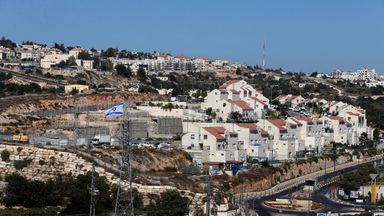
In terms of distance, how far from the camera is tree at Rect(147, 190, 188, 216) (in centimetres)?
3484

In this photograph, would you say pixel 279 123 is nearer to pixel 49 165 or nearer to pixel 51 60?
pixel 49 165

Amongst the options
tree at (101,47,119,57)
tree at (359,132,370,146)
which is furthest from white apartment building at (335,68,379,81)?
tree at (359,132,370,146)

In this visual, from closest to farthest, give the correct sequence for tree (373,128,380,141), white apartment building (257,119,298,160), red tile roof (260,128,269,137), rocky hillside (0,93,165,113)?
red tile roof (260,128,269,137) < white apartment building (257,119,298,160) < rocky hillside (0,93,165,113) < tree (373,128,380,141)

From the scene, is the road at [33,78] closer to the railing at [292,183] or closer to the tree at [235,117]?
the tree at [235,117]

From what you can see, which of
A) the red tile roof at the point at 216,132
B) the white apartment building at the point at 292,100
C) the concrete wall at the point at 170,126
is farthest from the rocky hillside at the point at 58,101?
the white apartment building at the point at 292,100

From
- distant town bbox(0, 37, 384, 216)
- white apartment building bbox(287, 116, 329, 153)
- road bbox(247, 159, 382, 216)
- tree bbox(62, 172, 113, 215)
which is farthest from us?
white apartment building bbox(287, 116, 329, 153)

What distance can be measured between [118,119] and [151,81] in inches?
1574

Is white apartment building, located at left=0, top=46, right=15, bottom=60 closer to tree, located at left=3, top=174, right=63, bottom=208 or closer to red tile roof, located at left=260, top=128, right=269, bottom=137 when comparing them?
red tile roof, located at left=260, top=128, right=269, bottom=137

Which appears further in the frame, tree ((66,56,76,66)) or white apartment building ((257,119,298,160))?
tree ((66,56,76,66))

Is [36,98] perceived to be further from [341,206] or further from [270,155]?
[341,206]

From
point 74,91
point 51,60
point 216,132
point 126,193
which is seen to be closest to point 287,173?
point 216,132

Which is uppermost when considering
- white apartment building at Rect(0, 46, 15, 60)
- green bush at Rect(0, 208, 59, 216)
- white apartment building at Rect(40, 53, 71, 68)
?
white apartment building at Rect(0, 46, 15, 60)

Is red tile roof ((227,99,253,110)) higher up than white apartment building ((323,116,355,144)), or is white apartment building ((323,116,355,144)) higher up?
red tile roof ((227,99,253,110))

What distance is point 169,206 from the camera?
1398 inches
